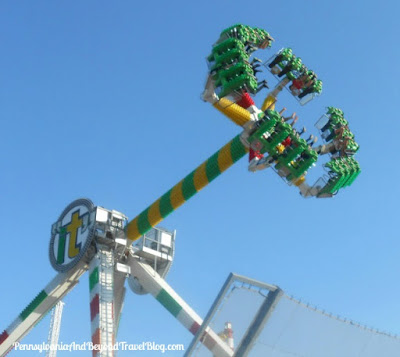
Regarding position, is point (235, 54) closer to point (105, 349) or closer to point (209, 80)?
point (209, 80)

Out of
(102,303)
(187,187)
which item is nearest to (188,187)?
(187,187)

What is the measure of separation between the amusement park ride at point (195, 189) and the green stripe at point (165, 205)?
42 millimetres

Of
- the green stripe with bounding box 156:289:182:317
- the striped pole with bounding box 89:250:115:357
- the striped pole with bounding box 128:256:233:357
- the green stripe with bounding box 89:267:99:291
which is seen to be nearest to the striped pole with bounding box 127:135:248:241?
the striped pole with bounding box 128:256:233:357

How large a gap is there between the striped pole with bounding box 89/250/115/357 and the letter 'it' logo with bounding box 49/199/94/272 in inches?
40.5

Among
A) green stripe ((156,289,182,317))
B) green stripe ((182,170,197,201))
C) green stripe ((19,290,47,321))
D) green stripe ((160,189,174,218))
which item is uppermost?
green stripe ((182,170,197,201))

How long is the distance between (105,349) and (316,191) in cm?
1027

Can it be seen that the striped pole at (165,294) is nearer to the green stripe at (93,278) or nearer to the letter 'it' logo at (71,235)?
the green stripe at (93,278)

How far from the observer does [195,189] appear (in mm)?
21812

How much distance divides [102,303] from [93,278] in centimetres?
146

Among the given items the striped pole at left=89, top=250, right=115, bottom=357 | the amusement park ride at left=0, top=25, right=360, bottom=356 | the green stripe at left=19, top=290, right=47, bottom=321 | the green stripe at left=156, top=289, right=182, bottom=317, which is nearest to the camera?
the amusement park ride at left=0, top=25, right=360, bottom=356

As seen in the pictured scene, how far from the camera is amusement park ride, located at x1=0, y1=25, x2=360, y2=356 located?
60.8ft

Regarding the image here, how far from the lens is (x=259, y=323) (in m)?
6.74

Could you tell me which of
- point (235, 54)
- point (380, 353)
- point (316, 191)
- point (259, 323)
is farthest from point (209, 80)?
point (259, 323)

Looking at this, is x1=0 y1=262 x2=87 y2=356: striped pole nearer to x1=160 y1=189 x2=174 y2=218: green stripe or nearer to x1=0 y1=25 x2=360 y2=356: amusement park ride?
x1=0 y1=25 x2=360 y2=356: amusement park ride
